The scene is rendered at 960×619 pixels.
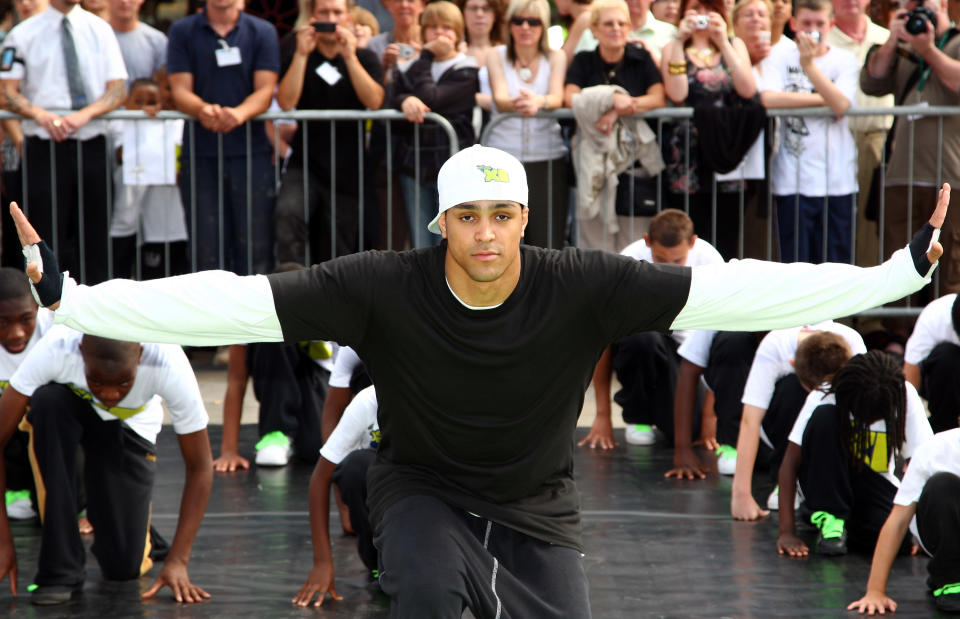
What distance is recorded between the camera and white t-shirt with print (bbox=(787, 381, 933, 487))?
5.65m

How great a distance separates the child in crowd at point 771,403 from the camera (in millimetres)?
6230

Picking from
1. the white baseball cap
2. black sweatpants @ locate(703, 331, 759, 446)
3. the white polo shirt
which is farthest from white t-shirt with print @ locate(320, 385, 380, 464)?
the white polo shirt

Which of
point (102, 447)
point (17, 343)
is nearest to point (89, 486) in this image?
point (102, 447)

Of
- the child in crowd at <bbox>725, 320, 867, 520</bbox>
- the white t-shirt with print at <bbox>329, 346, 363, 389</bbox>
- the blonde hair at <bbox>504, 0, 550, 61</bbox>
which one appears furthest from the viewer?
the blonde hair at <bbox>504, 0, 550, 61</bbox>

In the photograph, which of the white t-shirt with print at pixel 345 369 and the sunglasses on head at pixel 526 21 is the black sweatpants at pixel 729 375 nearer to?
the white t-shirt with print at pixel 345 369

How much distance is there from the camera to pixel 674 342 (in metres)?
7.72

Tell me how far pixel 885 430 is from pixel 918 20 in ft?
9.77

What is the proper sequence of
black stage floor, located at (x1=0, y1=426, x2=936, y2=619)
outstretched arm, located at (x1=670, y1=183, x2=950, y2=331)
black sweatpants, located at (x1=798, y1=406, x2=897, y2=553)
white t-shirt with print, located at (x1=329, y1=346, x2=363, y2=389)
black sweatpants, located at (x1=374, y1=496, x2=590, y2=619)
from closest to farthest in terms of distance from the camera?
black sweatpants, located at (x1=374, y1=496, x2=590, y2=619) → outstretched arm, located at (x1=670, y1=183, x2=950, y2=331) → black stage floor, located at (x1=0, y1=426, x2=936, y2=619) → black sweatpants, located at (x1=798, y1=406, x2=897, y2=553) → white t-shirt with print, located at (x1=329, y1=346, x2=363, y2=389)

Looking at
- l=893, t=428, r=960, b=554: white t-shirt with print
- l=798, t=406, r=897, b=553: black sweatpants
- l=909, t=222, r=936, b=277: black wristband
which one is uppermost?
l=909, t=222, r=936, b=277: black wristband

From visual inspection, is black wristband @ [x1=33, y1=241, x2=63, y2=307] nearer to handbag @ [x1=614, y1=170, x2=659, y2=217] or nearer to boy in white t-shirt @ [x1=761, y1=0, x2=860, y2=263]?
handbag @ [x1=614, y1=170, x2=659, y2=217]

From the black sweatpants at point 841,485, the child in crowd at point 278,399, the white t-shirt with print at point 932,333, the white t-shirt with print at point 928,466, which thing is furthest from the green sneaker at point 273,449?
the white t-shirt with print at point 928,466

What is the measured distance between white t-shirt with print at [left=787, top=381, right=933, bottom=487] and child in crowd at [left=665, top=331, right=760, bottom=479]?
0.96 m

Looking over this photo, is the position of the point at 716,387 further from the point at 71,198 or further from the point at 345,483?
the point at 71,198

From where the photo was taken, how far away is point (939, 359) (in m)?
6.66
